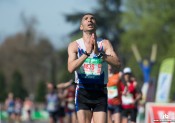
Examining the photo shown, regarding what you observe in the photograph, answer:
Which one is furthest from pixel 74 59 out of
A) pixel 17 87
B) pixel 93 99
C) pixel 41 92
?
pixel 41 92

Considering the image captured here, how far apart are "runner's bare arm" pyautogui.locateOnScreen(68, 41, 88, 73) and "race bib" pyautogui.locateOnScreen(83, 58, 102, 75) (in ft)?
0.72

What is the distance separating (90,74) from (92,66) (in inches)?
5.4

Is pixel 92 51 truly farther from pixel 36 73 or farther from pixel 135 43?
A: pixel 36 73

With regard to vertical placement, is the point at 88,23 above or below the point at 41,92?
Answer: above

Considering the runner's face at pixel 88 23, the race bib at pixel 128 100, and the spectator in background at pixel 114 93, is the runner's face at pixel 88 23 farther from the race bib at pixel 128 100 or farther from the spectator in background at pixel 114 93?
the race bib at pixel 128 100

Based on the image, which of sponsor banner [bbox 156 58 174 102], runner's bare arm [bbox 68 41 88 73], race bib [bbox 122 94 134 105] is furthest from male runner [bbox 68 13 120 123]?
sponsor banner [bbox 156 58 174 102]

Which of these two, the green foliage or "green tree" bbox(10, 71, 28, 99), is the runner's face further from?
the green foliage

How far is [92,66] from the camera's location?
9492 millimetres

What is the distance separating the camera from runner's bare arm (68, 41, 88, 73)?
8.93 m

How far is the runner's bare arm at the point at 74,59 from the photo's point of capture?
8.93m

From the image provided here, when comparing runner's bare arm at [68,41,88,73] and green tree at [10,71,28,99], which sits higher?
runner's bare arm at [68,41,88,73]

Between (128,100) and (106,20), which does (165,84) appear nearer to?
(128,100)

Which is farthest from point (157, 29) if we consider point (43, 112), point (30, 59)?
point (30, 59)

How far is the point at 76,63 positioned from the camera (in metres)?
8.96
